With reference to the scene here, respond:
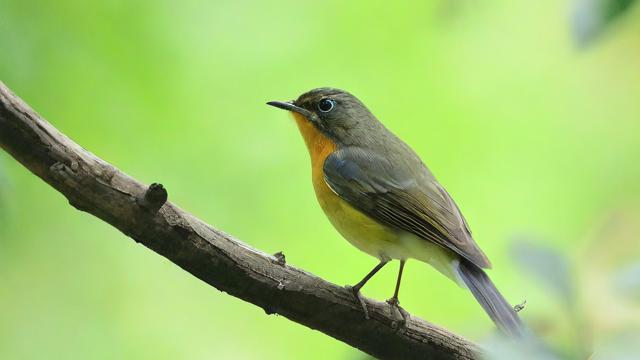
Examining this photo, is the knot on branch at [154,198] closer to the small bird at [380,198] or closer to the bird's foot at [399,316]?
the small bird at [380,198]

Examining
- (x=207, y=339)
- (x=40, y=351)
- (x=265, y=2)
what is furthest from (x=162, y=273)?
(x=265, y=2)

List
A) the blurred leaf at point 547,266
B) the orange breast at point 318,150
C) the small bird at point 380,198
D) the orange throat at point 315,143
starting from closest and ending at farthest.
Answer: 1. the blurred leaf at point 547,266
2. the small bird at point 380,198
3. the orange breast at point 318,150
4. the orange throat at point 315,143

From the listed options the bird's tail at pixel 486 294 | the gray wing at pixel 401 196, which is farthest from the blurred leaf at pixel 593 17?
the gray wing at pixel 401 196

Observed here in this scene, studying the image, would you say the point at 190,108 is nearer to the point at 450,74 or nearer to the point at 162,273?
the point at 162,273

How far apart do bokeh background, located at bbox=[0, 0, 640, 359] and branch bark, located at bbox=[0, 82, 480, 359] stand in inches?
65.1

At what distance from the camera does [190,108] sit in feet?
17.9

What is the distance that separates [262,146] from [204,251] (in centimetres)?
276

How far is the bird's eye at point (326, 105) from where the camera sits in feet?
13.9

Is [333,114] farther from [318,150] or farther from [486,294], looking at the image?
[486,294]

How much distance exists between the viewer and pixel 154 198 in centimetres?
255

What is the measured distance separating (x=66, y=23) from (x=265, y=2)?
64.3 inches

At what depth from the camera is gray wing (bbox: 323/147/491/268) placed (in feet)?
11.4

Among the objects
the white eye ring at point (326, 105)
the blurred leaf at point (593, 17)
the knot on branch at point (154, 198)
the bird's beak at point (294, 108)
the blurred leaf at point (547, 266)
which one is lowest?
the blurred leaf at point (547, 266)

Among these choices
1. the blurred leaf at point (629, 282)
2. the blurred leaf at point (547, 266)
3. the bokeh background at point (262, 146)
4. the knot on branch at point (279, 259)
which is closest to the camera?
the blurred leaf at point (547, 266)
